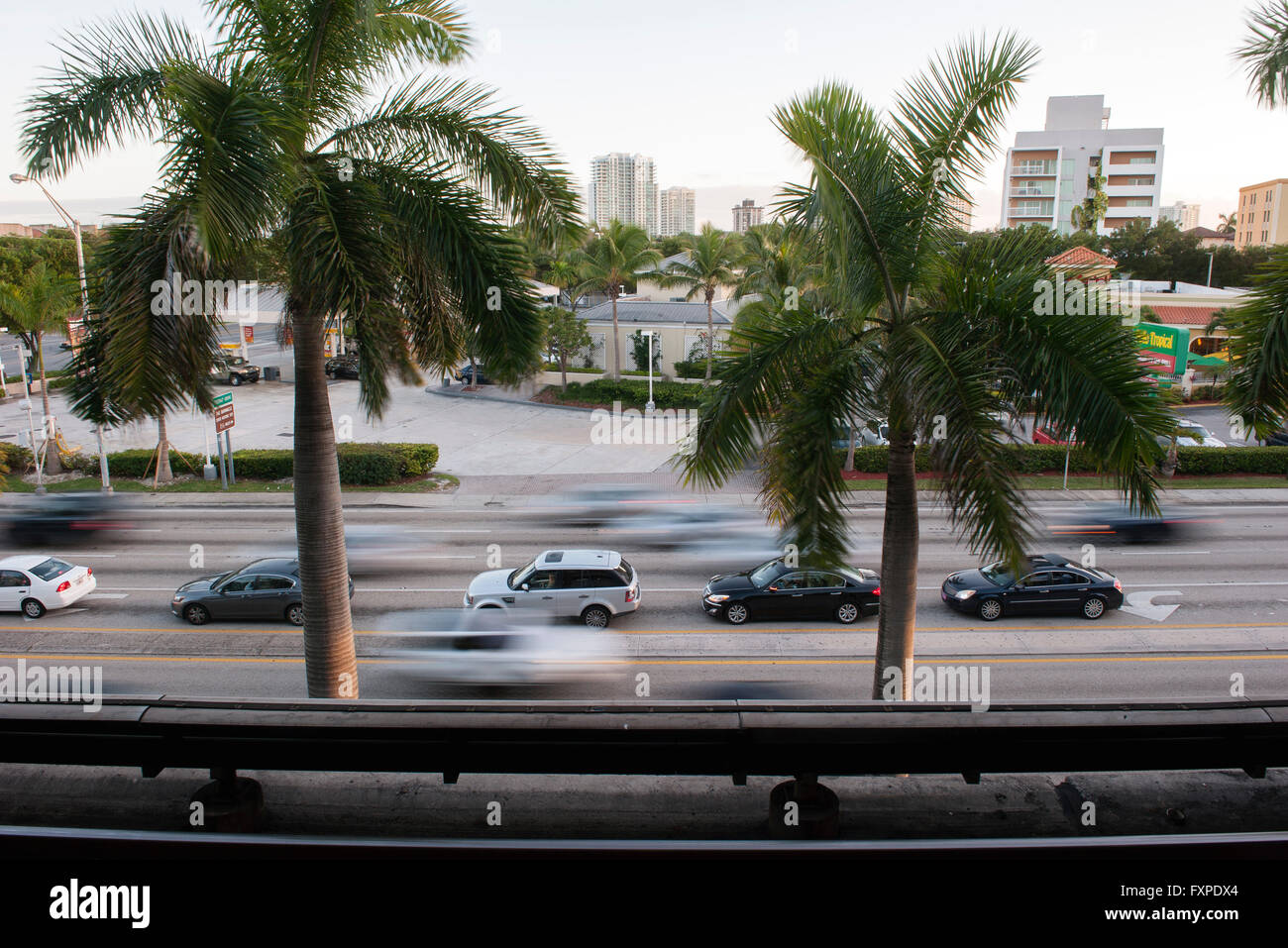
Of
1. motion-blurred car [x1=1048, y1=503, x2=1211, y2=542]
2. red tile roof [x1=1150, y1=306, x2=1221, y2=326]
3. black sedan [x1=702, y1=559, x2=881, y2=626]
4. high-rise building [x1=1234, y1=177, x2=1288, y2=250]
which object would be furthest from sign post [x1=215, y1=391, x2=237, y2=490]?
high-rise building [x1=1234, y1=177, x2=1288, y2=250]

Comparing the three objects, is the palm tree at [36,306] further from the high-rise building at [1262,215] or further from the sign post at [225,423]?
the high-rise building at [1262,215]

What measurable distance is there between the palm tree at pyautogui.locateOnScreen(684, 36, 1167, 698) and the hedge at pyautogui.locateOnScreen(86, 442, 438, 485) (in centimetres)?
2274

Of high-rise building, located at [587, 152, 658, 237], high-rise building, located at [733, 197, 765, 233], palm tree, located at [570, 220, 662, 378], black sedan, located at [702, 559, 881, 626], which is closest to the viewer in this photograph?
black sedan, located at [702, 559, 881, 626]

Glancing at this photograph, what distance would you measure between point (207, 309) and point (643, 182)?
203 metres

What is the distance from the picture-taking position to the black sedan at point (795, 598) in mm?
17297

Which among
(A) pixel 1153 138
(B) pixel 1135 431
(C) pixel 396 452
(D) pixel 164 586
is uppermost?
(A) pixel 1153 138

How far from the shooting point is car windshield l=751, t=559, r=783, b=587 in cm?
1756

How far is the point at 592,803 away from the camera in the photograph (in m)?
4.17

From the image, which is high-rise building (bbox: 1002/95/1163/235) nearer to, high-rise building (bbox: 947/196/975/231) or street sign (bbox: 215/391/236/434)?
street sign (bbox: 215/391/236/434)

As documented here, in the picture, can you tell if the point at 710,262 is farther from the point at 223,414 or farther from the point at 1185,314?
the point at 1185,314

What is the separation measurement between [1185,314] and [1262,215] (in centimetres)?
6039

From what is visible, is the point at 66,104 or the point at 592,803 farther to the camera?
the point at 66,104
